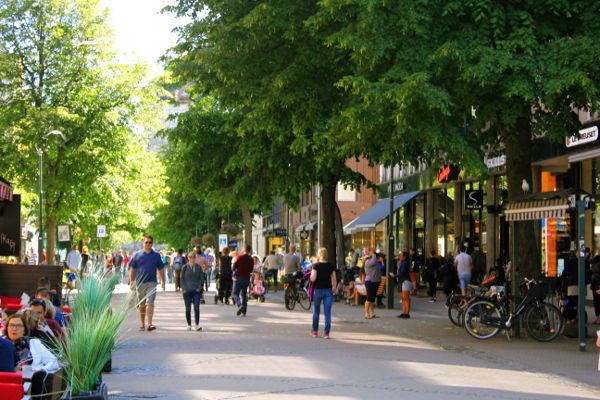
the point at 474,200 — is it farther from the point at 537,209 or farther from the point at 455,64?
the point at 455,64

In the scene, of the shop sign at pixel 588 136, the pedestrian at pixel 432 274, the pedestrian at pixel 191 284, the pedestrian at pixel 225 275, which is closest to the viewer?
the pedestrian at pixel 191 284

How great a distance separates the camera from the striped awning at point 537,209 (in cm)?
1760

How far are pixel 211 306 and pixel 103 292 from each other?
1815 cm

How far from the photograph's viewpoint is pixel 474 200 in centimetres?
3603

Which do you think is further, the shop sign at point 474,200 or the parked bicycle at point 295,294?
the shop sign at point 474,200

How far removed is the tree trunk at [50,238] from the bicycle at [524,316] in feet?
88.8

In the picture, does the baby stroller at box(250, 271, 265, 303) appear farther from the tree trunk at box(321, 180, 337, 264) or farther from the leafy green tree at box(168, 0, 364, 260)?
the leafy green tree at box(168, 0, 364, 260)

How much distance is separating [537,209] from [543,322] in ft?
6.82

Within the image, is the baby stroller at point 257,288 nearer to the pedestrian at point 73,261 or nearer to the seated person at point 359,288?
the seated person at point 359,288

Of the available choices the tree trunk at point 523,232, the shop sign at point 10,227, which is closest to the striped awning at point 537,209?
the tree trunk at point 523,232

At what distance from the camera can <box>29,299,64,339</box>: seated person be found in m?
11.0

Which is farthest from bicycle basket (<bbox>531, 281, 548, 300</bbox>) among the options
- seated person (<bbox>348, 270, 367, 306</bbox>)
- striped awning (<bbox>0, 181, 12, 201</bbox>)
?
striped awning (<bbox>0, 181, 12, 201</bbox>)

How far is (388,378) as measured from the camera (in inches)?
514

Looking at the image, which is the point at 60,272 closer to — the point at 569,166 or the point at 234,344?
the point at 234,344
